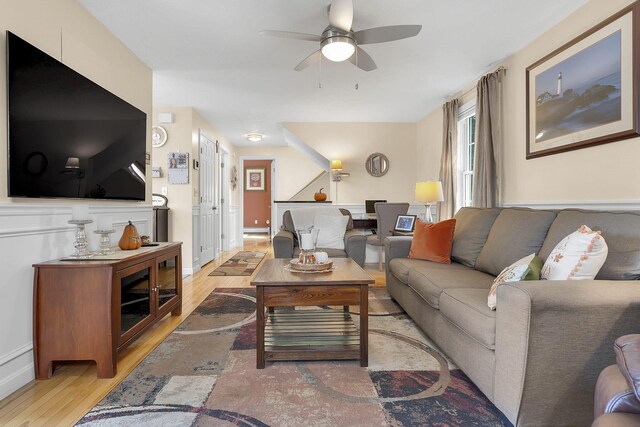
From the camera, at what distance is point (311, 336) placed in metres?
2.22

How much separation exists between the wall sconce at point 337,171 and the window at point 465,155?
1.85 meters

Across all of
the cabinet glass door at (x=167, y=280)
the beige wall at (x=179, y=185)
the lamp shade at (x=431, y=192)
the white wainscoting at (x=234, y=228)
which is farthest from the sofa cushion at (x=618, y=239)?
the white wainscoting at (x=234, y=228)

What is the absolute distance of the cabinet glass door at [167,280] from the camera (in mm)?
2604

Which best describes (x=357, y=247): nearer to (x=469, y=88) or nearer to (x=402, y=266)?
(x=402, y=266)

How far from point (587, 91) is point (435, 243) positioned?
1524mm

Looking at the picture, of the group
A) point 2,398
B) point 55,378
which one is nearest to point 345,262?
point 55,378

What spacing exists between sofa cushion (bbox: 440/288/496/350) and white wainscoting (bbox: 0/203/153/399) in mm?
2342

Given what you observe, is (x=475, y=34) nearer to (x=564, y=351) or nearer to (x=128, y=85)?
(x=564, y=351)

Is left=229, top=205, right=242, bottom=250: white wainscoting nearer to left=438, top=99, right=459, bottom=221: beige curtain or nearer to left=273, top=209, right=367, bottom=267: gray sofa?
left=273, top=209, right=367, bottom=267: gray sofa

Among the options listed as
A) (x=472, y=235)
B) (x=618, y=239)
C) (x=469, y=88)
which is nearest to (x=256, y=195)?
(x=469, y=88)

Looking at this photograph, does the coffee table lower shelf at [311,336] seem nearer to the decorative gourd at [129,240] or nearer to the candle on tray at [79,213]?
the decorative gourd at [129,240]

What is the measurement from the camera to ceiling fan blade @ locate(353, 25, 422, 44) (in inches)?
87.4

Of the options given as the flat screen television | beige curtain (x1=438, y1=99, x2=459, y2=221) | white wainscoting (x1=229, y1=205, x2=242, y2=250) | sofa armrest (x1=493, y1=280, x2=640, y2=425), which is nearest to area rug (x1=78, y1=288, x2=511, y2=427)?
sofa armrest (x1=493, y1=280, x2=640, y2=425)

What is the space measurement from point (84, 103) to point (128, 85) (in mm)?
906
